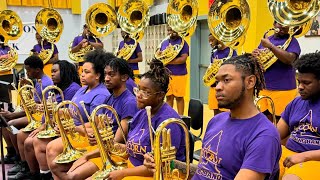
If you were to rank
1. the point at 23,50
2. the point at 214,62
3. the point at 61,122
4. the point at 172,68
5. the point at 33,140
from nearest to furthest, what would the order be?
the point at 61,122 < the point at 33,140 < the point at 214,62 < the point at 172,68 < the point at 23,50

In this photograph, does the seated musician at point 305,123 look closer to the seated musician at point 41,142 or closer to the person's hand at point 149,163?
the person's hand at point 149,163

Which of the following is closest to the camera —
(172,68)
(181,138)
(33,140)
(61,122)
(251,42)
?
(181,138)

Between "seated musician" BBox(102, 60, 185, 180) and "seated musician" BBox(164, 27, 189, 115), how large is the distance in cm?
257

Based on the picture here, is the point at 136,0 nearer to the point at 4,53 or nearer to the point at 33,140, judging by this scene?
the point at 4,53

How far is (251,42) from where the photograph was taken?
17.7 feet

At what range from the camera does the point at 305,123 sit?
6.97 ft

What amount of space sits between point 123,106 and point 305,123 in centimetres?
114

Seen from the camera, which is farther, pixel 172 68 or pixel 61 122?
pixel 172 68

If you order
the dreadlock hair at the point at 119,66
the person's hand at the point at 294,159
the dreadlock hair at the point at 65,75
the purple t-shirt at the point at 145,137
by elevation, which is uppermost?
the dreadlock hair at the point at 119,66

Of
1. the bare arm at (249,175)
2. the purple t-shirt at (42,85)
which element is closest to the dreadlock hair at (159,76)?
the bare arm at (249,175)

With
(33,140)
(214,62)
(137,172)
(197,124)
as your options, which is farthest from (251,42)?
(137,172)

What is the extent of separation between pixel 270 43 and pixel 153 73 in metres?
1.17

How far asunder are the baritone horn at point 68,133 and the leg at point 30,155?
19.3 inches

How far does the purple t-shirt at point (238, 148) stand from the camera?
1424mm
